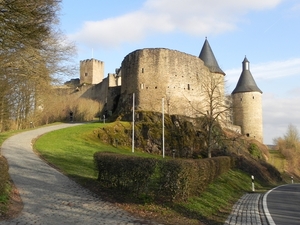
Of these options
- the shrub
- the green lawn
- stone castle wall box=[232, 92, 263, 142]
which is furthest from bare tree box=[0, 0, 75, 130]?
stone castle wall box=[232, 92, 263, 142]

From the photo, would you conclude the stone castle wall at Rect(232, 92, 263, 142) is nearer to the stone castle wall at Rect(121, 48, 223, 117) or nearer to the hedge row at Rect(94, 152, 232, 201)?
the stone castle wall at Rect(121, 48, 223, 117)

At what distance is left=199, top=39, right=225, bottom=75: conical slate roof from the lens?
45.0m

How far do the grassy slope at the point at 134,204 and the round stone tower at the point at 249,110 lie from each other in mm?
31709

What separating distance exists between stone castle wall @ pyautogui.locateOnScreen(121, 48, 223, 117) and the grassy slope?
10955mm

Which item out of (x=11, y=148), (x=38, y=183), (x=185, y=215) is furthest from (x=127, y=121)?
(x=185, y=215)

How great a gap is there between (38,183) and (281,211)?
25.5 ft

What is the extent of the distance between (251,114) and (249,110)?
70cm

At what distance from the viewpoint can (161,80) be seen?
1396 inches

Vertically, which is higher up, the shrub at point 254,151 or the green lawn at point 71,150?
the green lawn at point 71,150

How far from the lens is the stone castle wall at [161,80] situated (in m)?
35.3

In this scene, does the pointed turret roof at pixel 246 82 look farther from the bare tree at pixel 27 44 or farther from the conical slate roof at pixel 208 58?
the bare tree at pixel 27 44

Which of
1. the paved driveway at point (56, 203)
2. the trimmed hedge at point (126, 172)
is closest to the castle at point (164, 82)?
the paved driveway at point (56, 203)

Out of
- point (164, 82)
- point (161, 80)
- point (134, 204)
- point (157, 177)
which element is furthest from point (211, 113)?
point (134, 204)

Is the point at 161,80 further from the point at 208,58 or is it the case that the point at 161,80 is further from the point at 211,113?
the point at 208,58
